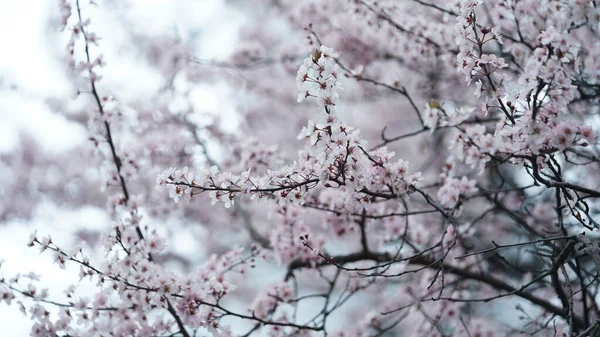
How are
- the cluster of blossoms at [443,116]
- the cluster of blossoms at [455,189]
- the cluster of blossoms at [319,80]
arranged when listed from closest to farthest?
the cluster of blossoms at [319,80] < the cluster of blossoms at [443,116] < the cluster of blossoms at [455,189]

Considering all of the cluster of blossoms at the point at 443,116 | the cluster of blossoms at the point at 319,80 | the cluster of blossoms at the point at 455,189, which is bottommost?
the cluster of blossoms at the point at 319,80

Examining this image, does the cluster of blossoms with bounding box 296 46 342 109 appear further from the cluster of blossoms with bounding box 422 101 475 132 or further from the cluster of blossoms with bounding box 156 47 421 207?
the cluster of blossoms with bounding box 422 101 475 132

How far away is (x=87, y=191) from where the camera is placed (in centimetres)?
556

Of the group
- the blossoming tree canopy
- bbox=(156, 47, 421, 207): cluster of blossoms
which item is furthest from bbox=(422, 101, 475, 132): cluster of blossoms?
bbox=(156, 47, 421, 207): cluster of blossoms

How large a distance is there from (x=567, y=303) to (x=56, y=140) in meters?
5.37

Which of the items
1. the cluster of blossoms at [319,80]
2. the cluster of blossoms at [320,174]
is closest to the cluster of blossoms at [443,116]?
the cluster of blossoms at [320,174]

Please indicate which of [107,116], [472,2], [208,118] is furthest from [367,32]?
[472,2]

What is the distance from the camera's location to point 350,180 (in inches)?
62.3

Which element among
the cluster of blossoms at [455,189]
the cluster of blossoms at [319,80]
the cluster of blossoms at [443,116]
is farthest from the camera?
the cluster of blossoms at [455,189]

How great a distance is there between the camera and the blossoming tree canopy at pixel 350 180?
158 cm

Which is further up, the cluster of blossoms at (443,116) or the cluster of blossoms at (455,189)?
the cluster of blossoms at (443,116)

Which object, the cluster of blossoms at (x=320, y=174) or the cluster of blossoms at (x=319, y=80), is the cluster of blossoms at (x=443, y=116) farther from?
the cluster of blossoms at (x=319, y=80)

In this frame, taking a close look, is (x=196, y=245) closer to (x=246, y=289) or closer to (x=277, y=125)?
(x=246, y=289)

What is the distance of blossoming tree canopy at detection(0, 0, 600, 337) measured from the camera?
Result: 5.19ft
